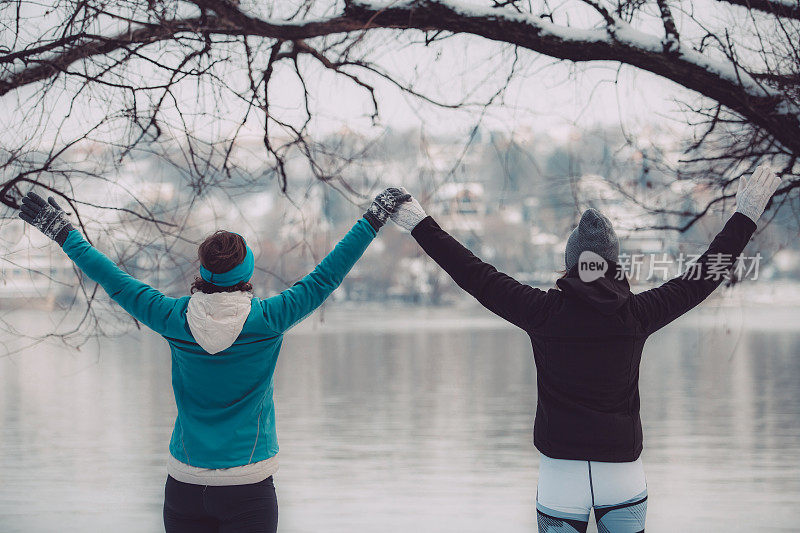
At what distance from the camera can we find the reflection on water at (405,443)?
236 inches

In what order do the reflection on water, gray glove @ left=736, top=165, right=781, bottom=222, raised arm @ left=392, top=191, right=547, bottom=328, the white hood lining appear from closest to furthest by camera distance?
the white hood lining < raised arm @ left=392, top=191, right=547, bottom=328 < gray glove @ left=736, top=165, right=781, bottom=222 < the reflection on water

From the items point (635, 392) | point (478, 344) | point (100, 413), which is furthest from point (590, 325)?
point (478, 344)

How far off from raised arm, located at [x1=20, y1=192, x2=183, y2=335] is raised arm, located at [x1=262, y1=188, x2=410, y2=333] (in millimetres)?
266

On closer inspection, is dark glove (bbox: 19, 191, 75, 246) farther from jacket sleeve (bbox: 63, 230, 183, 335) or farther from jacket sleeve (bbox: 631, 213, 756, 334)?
jacket sleeve (bbox: 631, 213, 756, 334)

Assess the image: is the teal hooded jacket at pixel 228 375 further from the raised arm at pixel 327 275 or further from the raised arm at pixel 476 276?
the raised arm at pixel 476 276

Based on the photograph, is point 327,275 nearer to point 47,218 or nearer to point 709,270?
point 47,218

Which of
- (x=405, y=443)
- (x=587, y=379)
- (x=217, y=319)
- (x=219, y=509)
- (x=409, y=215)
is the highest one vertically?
(x=409, y=215)

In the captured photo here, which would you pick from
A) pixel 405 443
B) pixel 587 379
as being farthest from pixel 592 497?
pixel 405 443

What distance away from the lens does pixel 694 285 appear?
246 centimetres

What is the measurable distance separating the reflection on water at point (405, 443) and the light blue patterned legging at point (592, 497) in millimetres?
2767

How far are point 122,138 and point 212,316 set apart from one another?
2336 mm

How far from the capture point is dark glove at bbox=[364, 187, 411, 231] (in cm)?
246

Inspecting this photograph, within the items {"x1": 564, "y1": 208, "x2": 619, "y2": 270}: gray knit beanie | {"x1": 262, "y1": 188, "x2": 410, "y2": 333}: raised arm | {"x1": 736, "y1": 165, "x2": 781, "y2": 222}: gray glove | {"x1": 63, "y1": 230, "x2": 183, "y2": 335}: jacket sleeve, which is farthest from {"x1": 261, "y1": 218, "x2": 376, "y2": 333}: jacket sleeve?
{"x1": 736, "y1": 165, "x2": 781, "y2": 222}: gray glove

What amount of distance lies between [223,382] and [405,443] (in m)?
6.74
